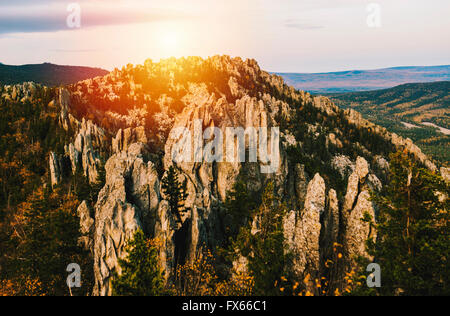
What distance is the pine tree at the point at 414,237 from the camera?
56.4 feet

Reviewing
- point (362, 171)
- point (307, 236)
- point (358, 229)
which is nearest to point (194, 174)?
point (362, 171)

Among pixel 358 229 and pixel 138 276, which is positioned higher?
A: pixel 358 229

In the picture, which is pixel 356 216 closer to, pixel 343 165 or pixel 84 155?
pixel 84 155

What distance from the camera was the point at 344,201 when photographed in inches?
1118

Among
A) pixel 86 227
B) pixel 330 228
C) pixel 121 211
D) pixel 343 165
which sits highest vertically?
pixel 121 211

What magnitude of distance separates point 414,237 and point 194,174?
40.2 meters

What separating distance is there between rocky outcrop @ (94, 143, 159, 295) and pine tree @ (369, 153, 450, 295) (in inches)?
986

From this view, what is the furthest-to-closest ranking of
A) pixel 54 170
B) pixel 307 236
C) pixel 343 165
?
pixel 343 165, pixel 54 170, pixel 307 236

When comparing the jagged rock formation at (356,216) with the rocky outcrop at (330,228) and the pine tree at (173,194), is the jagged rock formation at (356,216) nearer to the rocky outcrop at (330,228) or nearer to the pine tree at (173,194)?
the rocky outcrop at (330,228)

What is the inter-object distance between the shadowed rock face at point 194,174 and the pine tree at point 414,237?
3.44 metres

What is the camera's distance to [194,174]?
175 ft

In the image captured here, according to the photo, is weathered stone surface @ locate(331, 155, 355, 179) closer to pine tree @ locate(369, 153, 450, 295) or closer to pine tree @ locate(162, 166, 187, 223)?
pine tree @ locate(162, 166, 187, 223)

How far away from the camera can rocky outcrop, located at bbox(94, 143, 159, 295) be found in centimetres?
3069

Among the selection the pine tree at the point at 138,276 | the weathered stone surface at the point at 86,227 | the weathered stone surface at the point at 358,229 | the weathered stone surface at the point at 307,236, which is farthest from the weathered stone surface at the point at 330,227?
the weathered stone surface at the point at 86,227
